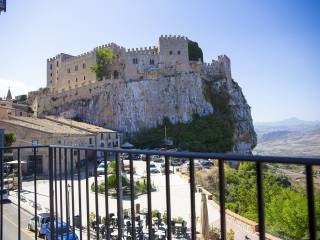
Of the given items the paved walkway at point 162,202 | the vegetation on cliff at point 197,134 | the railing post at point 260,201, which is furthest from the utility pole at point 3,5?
the vegetation on cliff at point 197,134

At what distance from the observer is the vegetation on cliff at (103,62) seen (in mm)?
64688

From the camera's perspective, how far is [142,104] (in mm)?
59594

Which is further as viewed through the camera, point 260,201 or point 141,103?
point 141,103

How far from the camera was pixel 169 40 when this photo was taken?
6588 cm

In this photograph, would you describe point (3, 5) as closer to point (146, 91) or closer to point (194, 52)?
point (146, 91)

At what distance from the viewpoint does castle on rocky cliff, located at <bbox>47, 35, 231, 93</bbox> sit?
62.5 meters

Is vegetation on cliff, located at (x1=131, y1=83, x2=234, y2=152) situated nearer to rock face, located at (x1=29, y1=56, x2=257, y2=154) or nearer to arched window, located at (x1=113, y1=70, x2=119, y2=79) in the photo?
rock face, located at (x1=29, y1=56, x2=257, y2=154)

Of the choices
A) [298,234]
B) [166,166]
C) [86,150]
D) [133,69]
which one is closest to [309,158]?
[166,166]

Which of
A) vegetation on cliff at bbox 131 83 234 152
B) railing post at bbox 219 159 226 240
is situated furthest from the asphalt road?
vegetation on cliff at bbox 131 83 234 152

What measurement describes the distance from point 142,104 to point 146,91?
2.70 metres

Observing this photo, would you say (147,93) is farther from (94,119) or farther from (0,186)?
(0,186)

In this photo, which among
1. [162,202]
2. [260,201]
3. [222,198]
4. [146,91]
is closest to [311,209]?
[260,201]

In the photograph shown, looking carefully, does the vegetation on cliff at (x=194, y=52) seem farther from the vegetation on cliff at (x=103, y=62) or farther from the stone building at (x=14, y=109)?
the stone building at (x=14, y=109)

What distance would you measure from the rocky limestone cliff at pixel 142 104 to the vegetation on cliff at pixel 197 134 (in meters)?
1.67
